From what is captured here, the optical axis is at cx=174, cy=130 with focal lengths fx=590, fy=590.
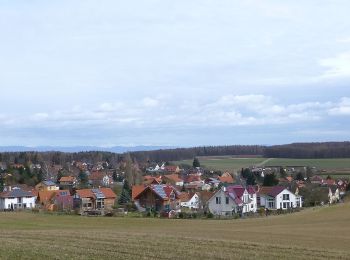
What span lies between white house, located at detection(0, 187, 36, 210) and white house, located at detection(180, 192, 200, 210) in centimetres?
2450

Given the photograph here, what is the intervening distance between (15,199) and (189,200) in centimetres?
2845

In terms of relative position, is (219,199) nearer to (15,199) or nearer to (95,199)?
(95,199)

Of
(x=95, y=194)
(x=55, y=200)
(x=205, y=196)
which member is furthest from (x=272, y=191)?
(x=55, y=200)

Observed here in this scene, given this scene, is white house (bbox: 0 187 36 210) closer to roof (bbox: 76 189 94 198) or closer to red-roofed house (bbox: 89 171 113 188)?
roof (bbox: 76 189 94 198)

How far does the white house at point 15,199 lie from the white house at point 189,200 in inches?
965

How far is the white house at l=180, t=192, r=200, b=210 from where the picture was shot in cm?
9412

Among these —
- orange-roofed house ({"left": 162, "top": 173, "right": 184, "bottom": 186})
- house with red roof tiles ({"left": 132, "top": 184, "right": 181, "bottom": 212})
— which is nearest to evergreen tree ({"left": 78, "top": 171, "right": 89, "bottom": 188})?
orange-roofed house ({"left": 162, "top": 173, "right": 184, "bottom": 186})

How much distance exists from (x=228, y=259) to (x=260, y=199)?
82593 millimetres

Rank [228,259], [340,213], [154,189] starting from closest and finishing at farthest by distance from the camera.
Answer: [228,259], [340,213], [154,189]

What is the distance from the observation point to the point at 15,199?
96.4 m

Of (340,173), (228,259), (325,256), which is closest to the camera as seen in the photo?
(228,259)

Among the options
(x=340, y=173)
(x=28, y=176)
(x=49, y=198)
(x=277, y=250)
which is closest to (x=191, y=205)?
(x=49, y=198)

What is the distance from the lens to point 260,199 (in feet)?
327

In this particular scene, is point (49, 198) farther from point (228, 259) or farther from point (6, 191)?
point (228, 259)
